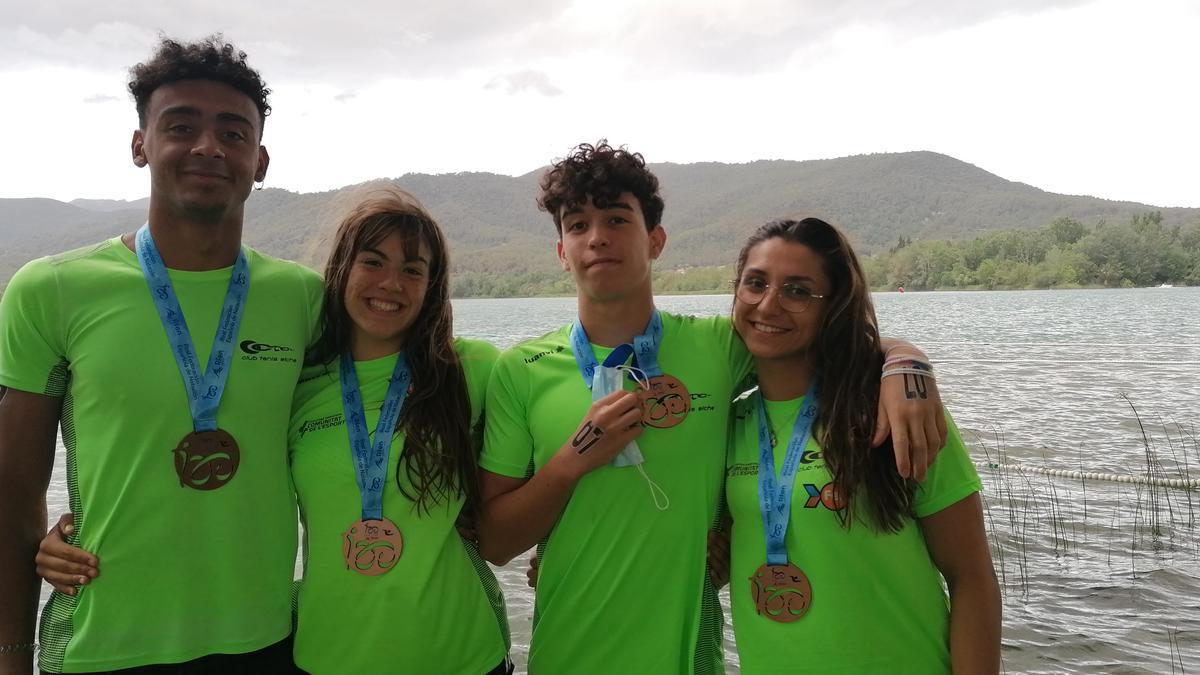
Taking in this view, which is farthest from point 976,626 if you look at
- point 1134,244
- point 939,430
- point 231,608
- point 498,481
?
point 1134,244

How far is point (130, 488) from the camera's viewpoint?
8.49ft

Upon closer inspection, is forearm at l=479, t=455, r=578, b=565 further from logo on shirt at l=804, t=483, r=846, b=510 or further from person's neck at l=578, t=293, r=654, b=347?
logo on shirt at l=804, t=483, r=846, b=510

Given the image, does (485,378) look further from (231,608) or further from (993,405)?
(993,405)

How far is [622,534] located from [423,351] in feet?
3.55

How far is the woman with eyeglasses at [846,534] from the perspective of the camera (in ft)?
8.45

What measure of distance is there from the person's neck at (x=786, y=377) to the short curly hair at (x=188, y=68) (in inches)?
91.9

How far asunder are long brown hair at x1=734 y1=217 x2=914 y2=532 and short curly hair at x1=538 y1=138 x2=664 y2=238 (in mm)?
501

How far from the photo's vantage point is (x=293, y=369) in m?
2.94

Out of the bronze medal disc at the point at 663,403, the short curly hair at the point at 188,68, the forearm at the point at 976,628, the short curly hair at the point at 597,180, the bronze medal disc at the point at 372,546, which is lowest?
the forearm at the point at 976,628

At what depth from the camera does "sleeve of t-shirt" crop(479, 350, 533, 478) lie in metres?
2.95

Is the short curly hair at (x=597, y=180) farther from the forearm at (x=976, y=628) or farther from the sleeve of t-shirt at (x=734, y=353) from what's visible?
the forearm at (x=976, y=628)

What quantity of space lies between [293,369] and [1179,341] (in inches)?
1627

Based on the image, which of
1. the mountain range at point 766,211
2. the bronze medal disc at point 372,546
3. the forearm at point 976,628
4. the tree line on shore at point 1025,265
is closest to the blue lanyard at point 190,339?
the bronze medal disc at point 372,546

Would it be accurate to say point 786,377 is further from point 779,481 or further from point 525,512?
point 525,512
